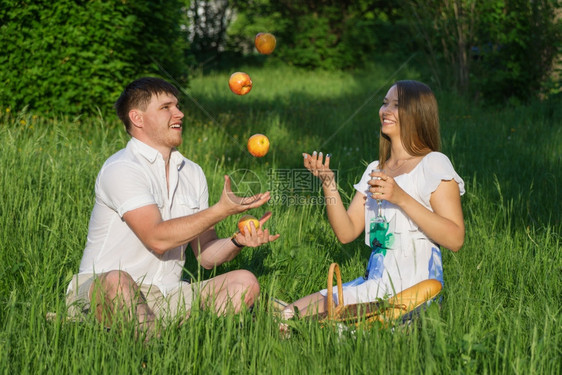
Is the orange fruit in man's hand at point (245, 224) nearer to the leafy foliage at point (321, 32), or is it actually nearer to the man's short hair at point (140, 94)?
the man's short hair at point (140, 94)

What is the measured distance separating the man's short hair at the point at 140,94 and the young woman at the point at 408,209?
2.75 ft

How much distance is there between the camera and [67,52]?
25.2ft

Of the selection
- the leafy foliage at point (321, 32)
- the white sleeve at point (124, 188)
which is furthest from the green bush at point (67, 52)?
the leafy foliage at point (321, 32)

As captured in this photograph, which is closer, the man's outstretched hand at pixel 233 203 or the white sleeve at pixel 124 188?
the man's outstretched hand at pixel 233 203

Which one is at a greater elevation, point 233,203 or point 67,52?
point 67,52

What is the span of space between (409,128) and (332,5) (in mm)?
15721

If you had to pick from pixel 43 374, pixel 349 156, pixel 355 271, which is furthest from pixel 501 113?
pixel 43 374

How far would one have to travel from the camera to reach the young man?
299cm

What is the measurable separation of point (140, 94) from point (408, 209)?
1.45 m

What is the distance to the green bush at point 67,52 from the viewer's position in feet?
24.8

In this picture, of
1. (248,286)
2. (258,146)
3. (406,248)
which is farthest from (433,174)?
(258,146)

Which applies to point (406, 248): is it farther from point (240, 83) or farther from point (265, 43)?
point (265, 43)

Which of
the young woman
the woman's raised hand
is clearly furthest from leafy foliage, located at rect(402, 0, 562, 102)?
the woman's raised hand

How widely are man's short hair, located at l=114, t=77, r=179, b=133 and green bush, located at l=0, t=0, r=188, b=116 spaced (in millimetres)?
4625
